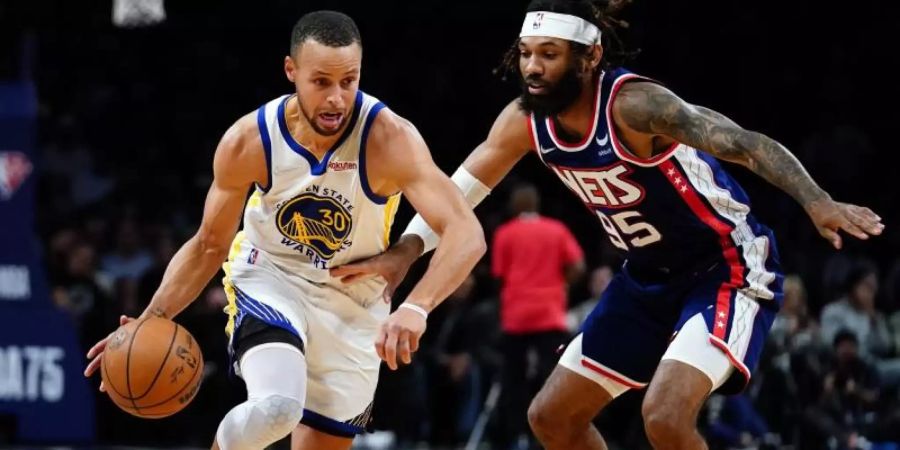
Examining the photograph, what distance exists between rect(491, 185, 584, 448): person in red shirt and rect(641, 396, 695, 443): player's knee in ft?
17.3

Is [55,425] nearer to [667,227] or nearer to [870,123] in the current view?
[667,227]

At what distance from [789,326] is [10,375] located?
5.50m

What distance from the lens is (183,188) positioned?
15305 millimetres

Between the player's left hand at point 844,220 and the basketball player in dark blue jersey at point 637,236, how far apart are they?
19.8 inches

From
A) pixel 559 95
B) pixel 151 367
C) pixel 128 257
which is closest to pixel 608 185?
pixel 559 95

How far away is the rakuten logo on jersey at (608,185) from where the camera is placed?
6051 mm

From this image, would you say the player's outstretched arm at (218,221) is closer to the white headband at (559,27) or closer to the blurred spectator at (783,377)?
the white headband at (559,27)

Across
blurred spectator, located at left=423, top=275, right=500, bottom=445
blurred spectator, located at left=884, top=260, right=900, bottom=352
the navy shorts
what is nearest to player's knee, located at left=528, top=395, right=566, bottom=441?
the navy shorts

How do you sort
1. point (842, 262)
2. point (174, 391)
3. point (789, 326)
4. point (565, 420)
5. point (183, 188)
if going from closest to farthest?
point (174, 391) < point (565, 420) < point (789, 326) < point (842, 262) < point (183, 188)

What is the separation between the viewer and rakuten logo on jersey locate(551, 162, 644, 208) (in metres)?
6.05

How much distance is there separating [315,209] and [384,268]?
350mm

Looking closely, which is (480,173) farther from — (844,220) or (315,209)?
→ (844,220)

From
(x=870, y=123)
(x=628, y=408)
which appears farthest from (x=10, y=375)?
(x=870, y=123)

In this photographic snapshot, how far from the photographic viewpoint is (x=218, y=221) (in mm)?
6039
